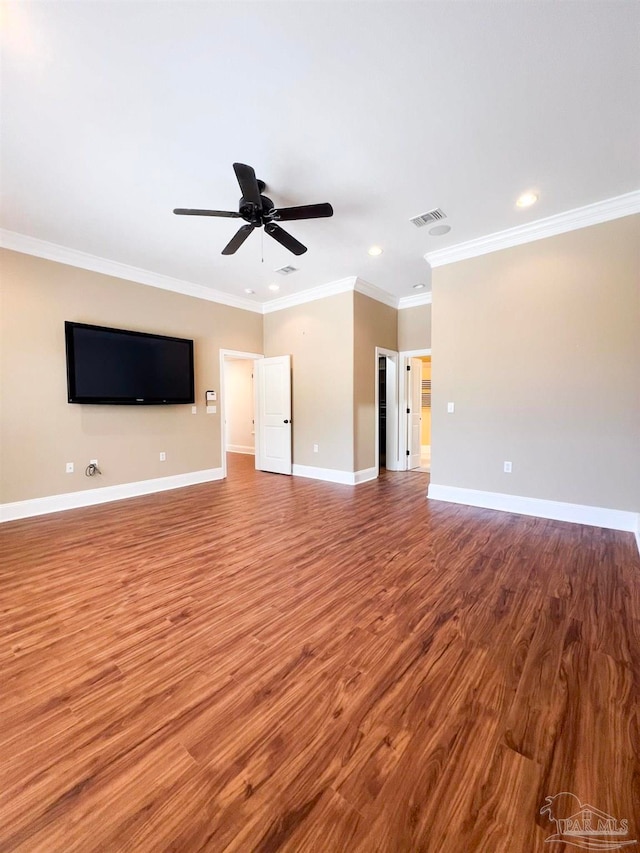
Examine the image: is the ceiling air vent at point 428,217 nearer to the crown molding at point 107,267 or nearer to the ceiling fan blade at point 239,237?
the ceiling fan blade at point 239,237

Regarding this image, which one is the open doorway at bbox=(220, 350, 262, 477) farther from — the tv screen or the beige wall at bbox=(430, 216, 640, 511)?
the beige wall at bbox=(430, 216, 640, 511)

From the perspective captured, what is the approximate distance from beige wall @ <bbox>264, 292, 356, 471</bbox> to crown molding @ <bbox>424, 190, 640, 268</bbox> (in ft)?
5.10

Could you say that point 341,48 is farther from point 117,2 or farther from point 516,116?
point 516,116

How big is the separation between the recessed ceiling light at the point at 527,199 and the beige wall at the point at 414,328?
2.77 m

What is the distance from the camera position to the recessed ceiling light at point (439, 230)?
3665 mm

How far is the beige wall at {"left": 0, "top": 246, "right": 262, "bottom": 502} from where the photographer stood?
151 inches

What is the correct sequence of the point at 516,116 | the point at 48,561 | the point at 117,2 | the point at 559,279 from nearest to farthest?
the point at 117,2 → the point at 516,116 → the point at 48,561 → the point at 559,279

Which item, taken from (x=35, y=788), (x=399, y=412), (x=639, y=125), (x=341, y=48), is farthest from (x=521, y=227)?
(x=35, y=788)

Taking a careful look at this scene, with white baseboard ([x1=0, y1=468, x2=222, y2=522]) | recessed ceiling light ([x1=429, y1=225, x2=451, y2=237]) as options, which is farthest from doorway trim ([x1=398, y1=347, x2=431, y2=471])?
white baseboard ([x1=0, y1=468, x2=222, y2=522])

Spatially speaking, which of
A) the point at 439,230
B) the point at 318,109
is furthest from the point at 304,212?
the point at 439,230

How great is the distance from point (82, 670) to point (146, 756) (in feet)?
2.24

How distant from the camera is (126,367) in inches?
181

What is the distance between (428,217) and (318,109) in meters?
1.68

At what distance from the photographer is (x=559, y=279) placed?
143 inches
